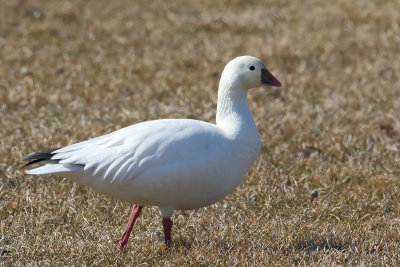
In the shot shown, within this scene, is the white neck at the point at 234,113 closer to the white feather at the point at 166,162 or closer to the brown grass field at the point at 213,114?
the white feather at the point at 166,162

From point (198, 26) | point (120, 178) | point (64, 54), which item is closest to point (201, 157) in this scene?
point (120, 178)

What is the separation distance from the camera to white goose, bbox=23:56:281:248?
386 cm

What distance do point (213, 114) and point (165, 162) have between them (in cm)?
325

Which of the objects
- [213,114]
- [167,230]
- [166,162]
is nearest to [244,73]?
[166,162]

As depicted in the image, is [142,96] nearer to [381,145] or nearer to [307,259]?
[381,145]

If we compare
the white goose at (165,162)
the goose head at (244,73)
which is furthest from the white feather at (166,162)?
the goose head at (244,73)

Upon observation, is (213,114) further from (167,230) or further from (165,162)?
(165,162)

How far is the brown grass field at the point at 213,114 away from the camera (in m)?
4.10

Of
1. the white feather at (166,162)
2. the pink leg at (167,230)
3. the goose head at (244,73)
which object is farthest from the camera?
the goose head at (244,73)

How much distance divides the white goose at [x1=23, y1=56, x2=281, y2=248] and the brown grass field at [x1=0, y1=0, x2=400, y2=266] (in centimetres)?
32

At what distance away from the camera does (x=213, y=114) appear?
23.2 feet

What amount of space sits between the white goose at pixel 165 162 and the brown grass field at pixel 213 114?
32 cm

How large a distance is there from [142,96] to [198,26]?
2930 mm

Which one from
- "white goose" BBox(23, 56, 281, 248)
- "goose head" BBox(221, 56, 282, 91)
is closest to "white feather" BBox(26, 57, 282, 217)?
"white goose" BBox(23, 56, 281, 248)
